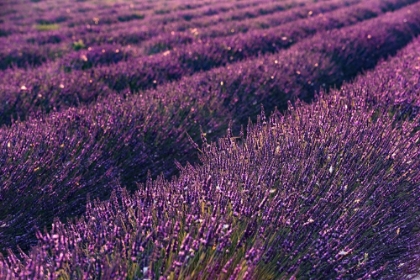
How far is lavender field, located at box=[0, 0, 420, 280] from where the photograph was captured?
196 centimetres

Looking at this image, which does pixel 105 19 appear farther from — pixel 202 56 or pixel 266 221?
pixel 266 221

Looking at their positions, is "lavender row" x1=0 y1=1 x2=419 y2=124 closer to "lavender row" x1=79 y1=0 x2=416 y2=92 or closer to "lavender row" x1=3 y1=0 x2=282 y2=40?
"lavender row" x1=79 y1=0 x2=416 y2=92

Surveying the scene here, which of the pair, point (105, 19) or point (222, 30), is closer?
point (222, 30)

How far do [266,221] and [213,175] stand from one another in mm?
532

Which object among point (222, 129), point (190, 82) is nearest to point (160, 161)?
point (222, 129)

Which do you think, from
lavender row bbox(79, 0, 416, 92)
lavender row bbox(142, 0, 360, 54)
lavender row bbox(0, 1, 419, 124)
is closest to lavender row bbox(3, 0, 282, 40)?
lavender row bbox(142, 0, 360, 54)

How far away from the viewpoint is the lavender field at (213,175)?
6.44 feet

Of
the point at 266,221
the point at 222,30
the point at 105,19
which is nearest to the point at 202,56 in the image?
the point at 222,30

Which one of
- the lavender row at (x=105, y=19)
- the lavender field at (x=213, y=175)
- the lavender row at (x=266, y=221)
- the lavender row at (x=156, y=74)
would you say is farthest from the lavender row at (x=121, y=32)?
the lavender row at (x=266, y=221)

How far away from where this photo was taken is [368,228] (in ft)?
7.39

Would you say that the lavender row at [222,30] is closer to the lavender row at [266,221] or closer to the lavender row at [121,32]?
the lavender row at [121,32]

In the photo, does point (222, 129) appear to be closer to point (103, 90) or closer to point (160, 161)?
point (160, 161)

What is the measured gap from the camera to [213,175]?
8.45 feet

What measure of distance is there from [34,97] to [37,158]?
6.13 feet
